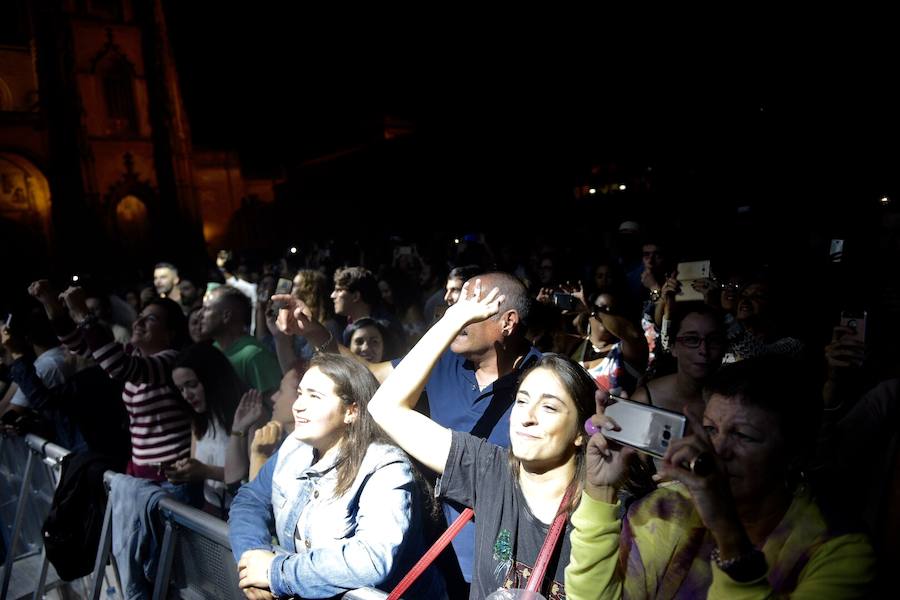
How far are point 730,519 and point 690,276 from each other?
271cm

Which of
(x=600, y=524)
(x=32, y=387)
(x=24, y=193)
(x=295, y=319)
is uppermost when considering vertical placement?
(x=24, y=193)

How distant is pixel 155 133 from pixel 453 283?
1302 inches

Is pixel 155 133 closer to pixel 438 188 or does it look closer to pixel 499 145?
pixel 438 188

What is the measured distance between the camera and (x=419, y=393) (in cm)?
235

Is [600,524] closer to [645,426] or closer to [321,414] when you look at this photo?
[645,426]

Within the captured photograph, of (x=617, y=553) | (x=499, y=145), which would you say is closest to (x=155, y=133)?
(x=499, y=145)

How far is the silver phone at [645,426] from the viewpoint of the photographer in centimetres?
135

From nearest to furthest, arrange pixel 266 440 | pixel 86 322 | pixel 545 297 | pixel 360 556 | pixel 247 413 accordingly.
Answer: pixel 360 556
pixel 266 440
pixel 247 413
pixel 86 322
pixel 545 297

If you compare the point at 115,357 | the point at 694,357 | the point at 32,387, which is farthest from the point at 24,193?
the point at 694,357

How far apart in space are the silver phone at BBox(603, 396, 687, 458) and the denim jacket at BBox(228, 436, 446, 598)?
3.57 feet

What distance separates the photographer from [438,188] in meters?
17.1

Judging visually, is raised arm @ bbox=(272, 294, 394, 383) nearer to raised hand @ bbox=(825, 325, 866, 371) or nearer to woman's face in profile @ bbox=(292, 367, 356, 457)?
woman's face in profile @ bbox=(292, 367, 356, 457)

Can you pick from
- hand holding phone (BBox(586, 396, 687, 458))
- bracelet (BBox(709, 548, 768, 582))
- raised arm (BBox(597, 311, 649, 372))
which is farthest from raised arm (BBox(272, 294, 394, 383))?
bracelet (BBox(709, 548, 768, 582))

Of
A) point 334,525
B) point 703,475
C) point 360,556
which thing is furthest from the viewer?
point 334,525
